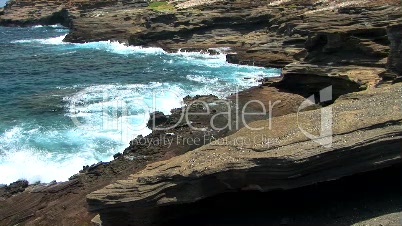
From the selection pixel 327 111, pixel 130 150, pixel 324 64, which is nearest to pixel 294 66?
pixel 324 64

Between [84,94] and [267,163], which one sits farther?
[84,94]

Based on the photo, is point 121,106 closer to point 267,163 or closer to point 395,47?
point 395,47

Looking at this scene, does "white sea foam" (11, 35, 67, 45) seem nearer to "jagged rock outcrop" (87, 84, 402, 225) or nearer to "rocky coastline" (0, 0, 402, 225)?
"rocky coastline" (0, 0, 402, 225)

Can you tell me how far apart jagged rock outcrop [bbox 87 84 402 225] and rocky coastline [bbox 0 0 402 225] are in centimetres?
3

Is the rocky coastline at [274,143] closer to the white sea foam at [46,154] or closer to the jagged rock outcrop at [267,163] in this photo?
the jagged rock outcrop at [267,163]

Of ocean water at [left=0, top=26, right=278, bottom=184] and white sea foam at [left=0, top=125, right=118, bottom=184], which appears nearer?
white sea foam at [left=0, top=125, right=118, bottom=184]

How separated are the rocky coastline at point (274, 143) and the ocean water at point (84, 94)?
7.18ft

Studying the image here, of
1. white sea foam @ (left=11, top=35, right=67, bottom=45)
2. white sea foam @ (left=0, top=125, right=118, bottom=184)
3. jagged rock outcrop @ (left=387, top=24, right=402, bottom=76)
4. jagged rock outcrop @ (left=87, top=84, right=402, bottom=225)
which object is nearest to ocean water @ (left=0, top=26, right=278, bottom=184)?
white sea foam @ (left=0, top=125, right=118, bottom=184)

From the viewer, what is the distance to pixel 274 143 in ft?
45.4

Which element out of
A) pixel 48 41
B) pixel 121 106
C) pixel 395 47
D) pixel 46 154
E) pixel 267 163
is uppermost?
pixel 395 47

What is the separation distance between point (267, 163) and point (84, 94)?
27317mm

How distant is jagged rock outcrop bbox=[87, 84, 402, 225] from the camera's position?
1305 cm

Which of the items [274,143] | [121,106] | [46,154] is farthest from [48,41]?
[274,143]

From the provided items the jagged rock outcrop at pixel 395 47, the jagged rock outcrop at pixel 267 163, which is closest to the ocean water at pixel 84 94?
the jagged rock outcrop at pixel 267 163
